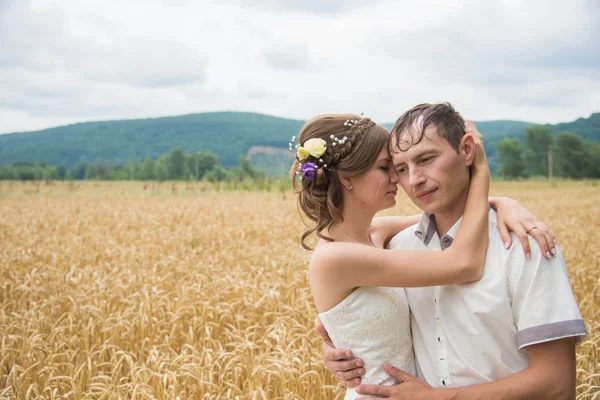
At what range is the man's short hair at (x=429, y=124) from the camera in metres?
2.21

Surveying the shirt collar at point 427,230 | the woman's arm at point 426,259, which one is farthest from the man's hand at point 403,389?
the shirt collar at point 427,230

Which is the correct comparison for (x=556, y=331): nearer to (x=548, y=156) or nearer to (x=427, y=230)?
A: (x=427, y=230)

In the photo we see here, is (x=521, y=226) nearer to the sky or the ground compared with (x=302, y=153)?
nearer to the ground

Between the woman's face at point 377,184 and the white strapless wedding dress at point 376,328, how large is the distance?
1.39 feet

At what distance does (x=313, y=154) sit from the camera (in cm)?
258

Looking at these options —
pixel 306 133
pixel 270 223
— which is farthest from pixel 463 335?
pixel 270 223

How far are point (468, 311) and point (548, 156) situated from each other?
122 m

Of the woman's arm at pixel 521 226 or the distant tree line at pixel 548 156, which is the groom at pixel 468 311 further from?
the distant tree line at pixel 548 156

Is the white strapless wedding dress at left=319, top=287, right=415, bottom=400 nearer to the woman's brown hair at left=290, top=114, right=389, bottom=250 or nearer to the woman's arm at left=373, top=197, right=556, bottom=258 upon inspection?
the woman's brown hair at left=290, top=114, right=389, bottom=250

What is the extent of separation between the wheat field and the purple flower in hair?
Result: 4.69 ft

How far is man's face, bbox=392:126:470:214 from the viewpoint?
2205 millimetres

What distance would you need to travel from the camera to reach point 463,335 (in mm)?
2184

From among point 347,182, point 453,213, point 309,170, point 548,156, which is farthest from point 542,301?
point 548,156

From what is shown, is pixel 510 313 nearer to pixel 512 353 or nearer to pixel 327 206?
pixel 512 353
